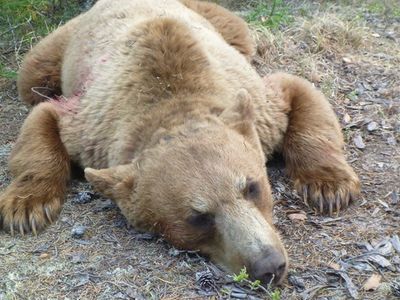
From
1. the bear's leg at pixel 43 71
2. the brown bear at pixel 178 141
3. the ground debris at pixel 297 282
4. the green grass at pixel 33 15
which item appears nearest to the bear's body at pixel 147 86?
the brown bear at pixel 178 141

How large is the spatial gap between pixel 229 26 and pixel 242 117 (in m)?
2.58

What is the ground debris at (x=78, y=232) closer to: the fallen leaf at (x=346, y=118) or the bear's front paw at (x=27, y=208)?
the bear's front paw at (x=27, y=208)

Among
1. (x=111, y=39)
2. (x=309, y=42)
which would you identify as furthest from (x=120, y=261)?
(x=309, y=42)

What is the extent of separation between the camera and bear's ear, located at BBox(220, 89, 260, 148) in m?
4.18

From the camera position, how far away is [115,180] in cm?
409

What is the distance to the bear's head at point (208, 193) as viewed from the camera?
3555 mm

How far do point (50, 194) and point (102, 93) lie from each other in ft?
2.74

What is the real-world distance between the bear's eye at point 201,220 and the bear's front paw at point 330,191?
98 cm

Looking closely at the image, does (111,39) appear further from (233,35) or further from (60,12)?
(60,12)

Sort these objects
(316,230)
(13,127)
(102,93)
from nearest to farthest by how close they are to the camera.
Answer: (316,230) → (102,93) → (13,127)

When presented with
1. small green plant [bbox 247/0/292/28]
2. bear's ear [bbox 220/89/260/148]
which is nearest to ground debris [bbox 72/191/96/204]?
bear's ear [bbox 220/89/260/148]

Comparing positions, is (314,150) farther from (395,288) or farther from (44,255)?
(44,255)

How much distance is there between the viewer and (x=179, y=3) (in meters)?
6.39

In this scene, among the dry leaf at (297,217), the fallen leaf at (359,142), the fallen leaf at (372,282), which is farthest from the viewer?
the fallen leaf at (359,142)
